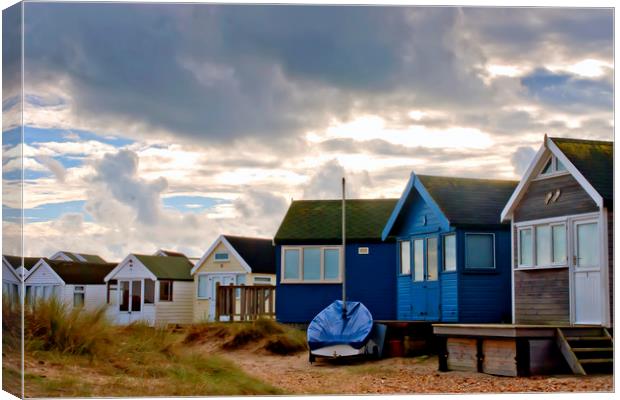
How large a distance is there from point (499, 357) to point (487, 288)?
542 centimetres

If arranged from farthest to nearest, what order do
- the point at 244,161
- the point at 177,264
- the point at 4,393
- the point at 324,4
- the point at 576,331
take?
the point at 177,264, the point at 244,161, the point at 576,331, the point at 324,4, the point at 4,393

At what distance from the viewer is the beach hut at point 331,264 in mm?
27016

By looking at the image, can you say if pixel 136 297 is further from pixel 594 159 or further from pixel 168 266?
pixel 594 159

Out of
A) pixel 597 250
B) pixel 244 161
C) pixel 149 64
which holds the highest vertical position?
pixel 149 64

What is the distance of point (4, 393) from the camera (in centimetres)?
1501

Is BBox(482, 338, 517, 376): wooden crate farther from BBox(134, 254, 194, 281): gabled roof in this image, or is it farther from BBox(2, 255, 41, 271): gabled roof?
BBox(134, 254, 194, 281): gabled roof

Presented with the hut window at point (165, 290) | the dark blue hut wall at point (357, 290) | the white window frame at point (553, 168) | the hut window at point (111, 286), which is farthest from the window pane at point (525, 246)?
the hut window at point (165, 290)

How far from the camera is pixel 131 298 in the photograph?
109ft

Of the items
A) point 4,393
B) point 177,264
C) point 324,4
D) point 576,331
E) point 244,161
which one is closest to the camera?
point 4,393

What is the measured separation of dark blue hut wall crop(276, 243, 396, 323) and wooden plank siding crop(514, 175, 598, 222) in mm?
7517

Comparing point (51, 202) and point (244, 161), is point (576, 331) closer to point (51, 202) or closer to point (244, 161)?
point (244, 161)

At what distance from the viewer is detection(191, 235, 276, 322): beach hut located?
33219 mm

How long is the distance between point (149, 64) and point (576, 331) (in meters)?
7.74

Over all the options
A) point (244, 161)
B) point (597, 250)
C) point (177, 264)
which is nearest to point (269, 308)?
point (177, 264)
